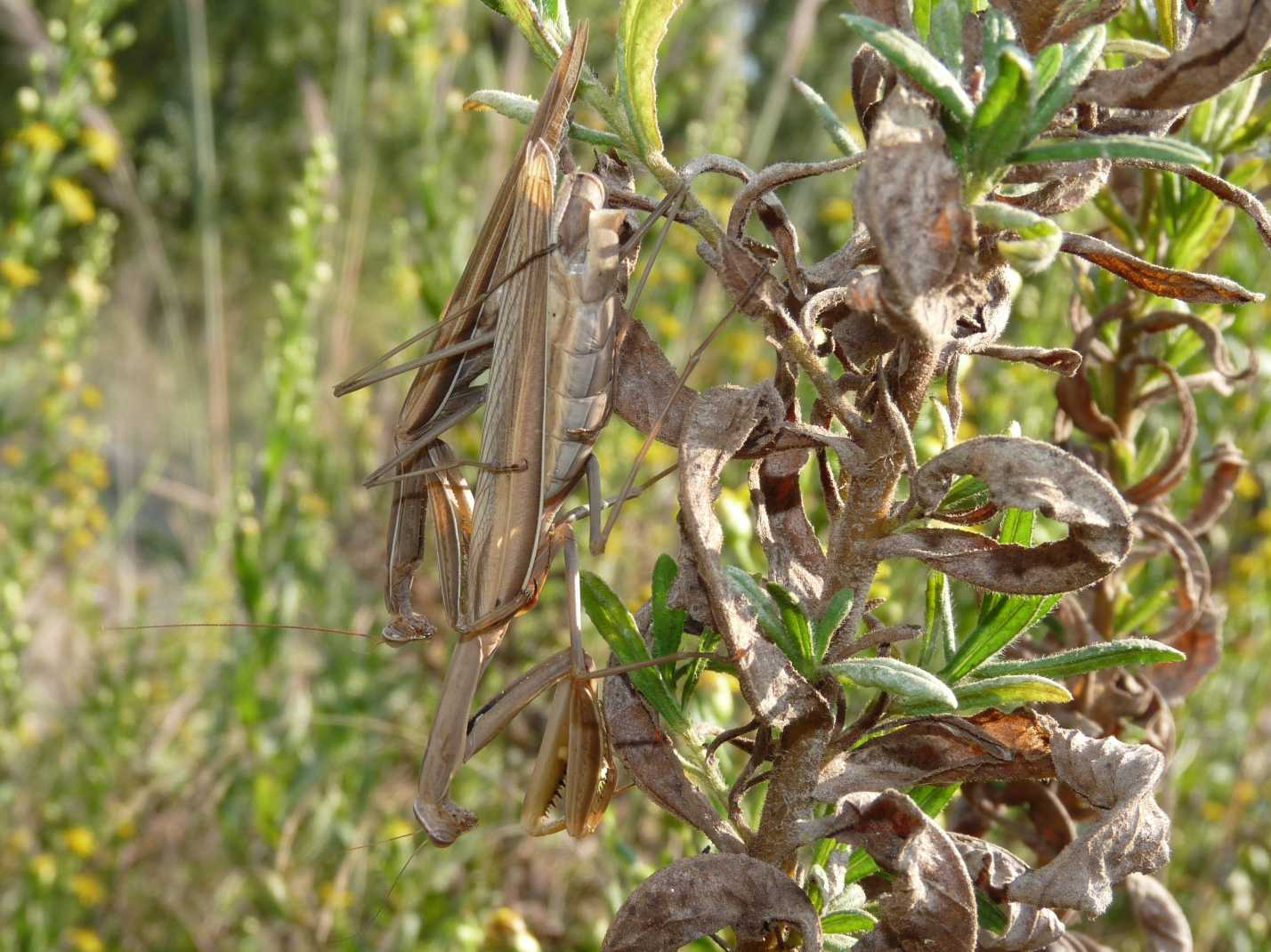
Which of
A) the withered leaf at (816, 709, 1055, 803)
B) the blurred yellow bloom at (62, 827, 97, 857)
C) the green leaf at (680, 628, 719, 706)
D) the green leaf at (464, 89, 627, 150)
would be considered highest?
the green leaf at (464, 89, 627, 150)

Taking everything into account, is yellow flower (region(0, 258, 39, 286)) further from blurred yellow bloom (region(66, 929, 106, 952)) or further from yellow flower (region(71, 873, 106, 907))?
blurred yellow bloom (region(66, 929, 106, 952))

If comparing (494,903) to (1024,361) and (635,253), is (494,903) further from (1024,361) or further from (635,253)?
(1024,361)

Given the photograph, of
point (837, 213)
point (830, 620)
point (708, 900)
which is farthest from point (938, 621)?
point (837, 213)

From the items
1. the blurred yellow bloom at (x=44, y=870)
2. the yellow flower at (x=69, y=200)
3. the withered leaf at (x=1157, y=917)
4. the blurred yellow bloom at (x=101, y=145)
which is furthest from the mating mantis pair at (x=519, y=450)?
the blurred yellow bloom at (x=101, y=145)

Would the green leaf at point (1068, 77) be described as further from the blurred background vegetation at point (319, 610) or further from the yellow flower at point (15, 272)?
the yellow flower at point (15, 272)

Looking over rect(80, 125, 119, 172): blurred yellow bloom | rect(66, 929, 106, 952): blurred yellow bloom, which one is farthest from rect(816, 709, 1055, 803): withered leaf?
rect(80, 125, 119, 172): blurred yellow bloom
